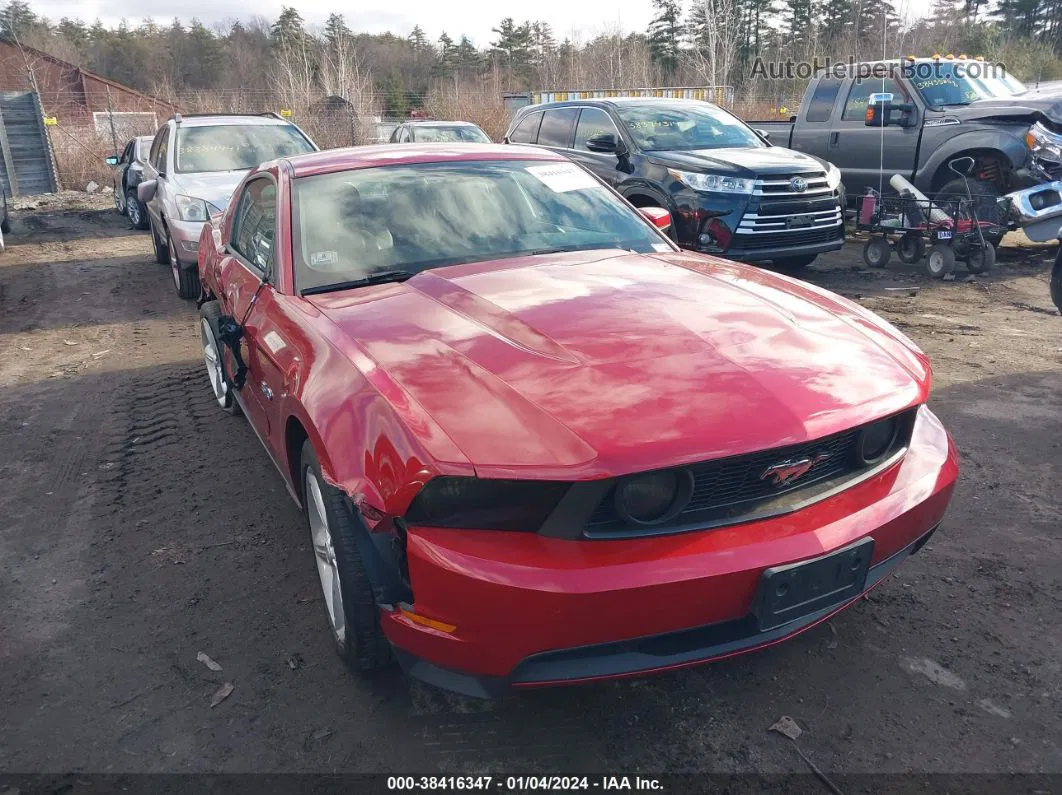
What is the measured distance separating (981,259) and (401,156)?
22.7 ft

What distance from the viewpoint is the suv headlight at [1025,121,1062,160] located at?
8.46 meters

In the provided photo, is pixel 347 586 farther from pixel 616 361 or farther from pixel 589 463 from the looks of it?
pixel 616 361

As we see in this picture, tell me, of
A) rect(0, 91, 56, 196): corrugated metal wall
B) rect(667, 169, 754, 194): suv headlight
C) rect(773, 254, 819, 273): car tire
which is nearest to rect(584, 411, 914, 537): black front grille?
rect(667, 169, 754, 194): suv headlight

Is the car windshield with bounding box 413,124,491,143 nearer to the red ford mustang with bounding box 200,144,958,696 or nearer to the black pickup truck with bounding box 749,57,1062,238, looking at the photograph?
the black pickup truck with bounding box 749,57,1062,238

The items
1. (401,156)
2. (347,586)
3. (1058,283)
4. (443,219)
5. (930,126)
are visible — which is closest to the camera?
(347,586)

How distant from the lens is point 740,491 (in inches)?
86.5

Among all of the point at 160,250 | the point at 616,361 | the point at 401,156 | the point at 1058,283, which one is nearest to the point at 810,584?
the point at 616,361

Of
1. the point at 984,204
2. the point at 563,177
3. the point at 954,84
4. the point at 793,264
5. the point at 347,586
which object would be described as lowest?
the point at 793,264

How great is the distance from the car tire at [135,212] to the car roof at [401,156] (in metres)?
11.3

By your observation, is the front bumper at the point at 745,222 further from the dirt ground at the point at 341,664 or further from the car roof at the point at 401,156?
the car roof at the point at 401,156

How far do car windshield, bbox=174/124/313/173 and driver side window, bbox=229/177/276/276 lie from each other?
4751 mm

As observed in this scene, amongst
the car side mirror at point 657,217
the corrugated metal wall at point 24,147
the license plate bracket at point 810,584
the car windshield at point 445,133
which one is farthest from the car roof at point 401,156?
the corrugated metal wall at point 24,147

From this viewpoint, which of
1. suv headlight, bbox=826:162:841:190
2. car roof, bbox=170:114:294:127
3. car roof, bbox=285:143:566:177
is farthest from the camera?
car roof, bbox=170:114:294:127

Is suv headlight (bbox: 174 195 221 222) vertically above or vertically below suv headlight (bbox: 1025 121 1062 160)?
below
